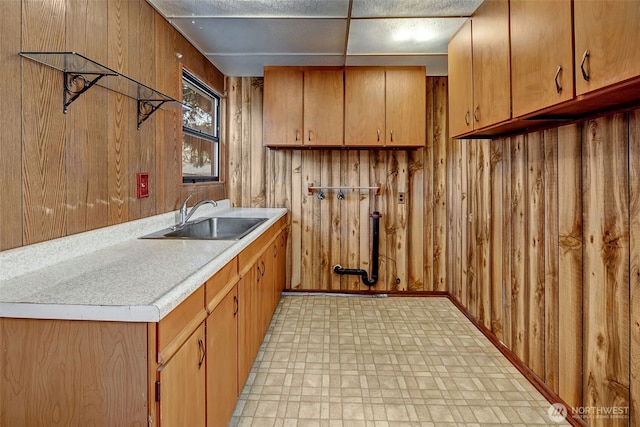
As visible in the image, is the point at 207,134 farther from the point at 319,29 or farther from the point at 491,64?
the point at 491,64

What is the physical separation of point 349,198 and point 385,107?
39.2 inches

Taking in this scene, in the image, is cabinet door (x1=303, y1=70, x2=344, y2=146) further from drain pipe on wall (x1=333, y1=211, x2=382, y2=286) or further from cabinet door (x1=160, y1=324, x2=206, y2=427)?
cabinet door (x1=160, y1=324, x2=206, y2=427)

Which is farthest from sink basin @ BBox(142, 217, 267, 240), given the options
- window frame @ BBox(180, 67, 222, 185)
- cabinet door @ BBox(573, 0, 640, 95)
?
cabinet door @ BBox(573, 0, 640, 95)

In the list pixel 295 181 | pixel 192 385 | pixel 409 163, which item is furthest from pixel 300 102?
pixel 192 385

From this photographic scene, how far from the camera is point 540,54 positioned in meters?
1.57

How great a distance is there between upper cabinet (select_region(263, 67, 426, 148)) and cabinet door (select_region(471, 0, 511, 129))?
1195mm

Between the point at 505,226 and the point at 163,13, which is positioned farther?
the point at 505,226

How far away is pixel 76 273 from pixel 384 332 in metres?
2.28

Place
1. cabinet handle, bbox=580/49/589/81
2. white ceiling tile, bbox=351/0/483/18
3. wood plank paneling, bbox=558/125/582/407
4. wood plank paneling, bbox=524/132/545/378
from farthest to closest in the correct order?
white ceiling tile, bbox=351/0/483/18 → wood plank paneling, bbox=524/132/545/378 → wood plank paneling, bbox=558/125/582/407 → cabinet handle, bbox=580/49/589/81

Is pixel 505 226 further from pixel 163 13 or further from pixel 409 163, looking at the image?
pixel 163 13

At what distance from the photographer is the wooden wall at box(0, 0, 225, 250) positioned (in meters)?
1.33

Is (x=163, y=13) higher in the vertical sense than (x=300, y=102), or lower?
higher

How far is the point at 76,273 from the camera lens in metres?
1.32

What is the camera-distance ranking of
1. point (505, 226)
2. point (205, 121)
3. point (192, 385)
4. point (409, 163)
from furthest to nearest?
1. point (409, 163)
2. point (205, 121)
3. point (505, 226)
4. point (192, 385)
